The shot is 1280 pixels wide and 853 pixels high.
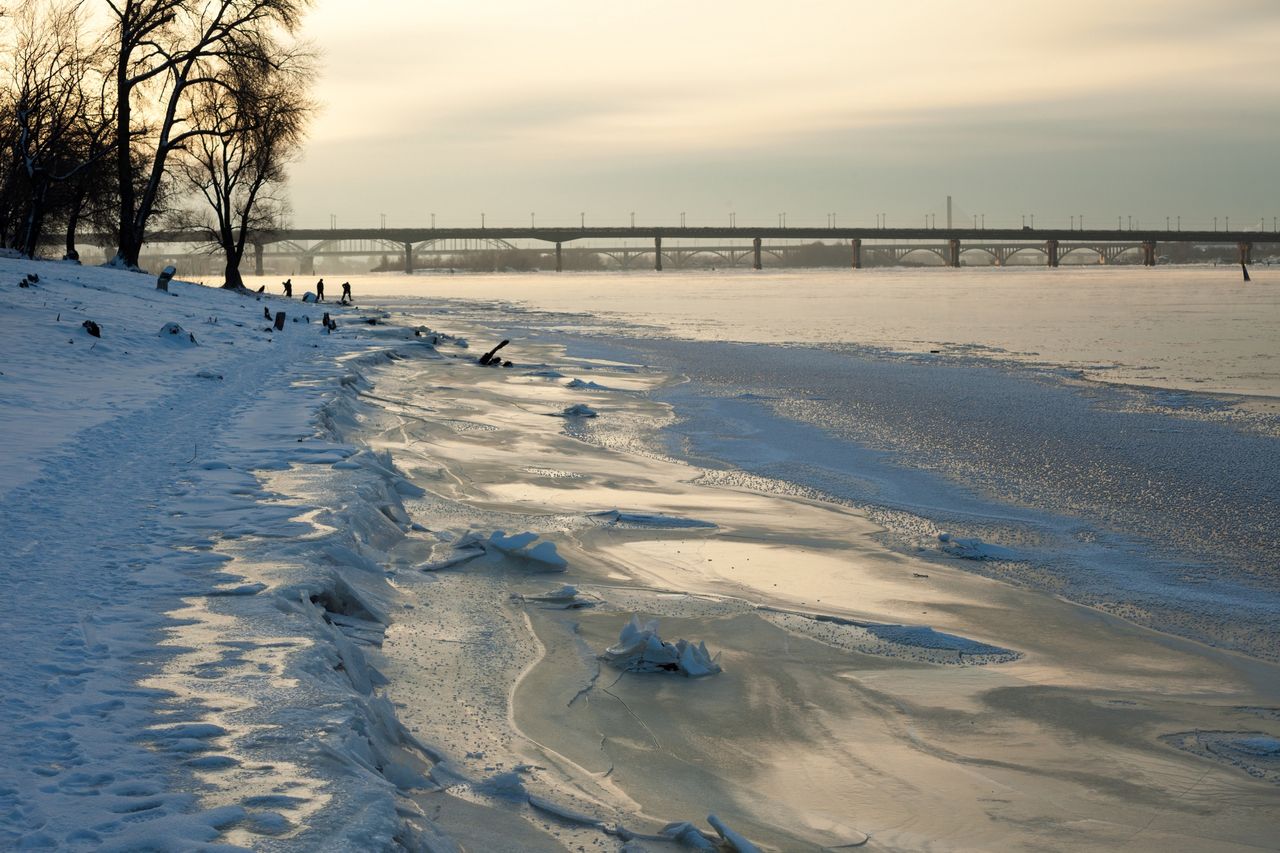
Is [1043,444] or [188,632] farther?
[1043,444]

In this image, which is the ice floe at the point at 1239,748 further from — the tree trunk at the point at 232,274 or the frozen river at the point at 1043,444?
the tree trunk at the point at 232,274

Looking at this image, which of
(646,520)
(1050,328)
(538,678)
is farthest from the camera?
(1050,328)

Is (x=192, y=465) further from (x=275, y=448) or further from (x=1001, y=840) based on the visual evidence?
(x=1001, y=840)

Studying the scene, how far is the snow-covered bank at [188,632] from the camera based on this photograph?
135 inches

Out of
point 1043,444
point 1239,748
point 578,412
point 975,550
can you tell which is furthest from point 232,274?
point 1239,748

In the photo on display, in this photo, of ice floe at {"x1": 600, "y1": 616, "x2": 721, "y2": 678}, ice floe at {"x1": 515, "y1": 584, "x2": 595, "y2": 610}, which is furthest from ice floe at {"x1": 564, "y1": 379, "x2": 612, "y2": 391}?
ice floe at {"x1": 600, "y1": 616, "x2": 721, "y2": 678}

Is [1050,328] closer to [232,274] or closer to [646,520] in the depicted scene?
[646,520]

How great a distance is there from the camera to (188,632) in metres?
4.92

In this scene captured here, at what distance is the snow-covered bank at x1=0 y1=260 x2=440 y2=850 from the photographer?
135 inches

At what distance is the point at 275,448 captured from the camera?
388 inches

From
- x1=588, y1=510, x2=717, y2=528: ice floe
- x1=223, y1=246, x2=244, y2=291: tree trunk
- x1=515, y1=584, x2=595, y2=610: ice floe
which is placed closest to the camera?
x1=515, y1=584, x2=595, y2=610: ice floe

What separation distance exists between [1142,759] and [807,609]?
2.29 metres

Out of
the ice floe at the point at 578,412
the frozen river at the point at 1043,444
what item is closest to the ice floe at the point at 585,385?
the frozen river at the point at 1043,444

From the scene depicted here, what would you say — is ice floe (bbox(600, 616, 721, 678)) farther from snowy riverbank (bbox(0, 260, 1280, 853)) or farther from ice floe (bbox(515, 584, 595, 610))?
ice floe (bbox(515, 584, 595, 610))
